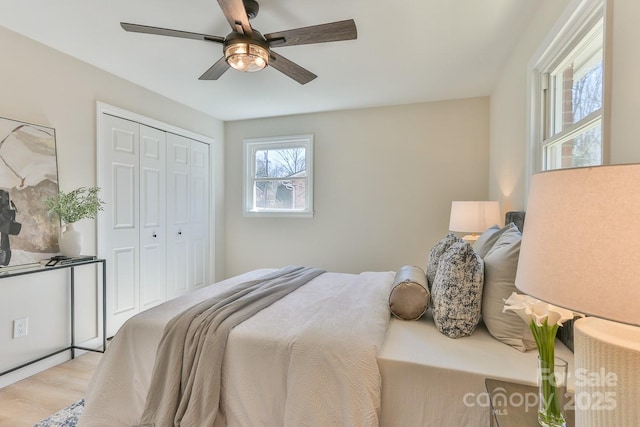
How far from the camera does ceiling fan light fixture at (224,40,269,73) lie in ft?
6.12

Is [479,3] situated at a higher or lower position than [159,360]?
higher

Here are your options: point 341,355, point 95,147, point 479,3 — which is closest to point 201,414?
point 341,355

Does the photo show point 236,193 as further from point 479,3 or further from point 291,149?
point 479,3

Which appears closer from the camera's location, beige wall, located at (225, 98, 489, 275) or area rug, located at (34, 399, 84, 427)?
area rug, located at (34, 399, 84, 427)

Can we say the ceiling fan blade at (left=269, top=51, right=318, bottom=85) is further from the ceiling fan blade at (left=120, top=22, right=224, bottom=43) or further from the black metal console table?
the black metal console table

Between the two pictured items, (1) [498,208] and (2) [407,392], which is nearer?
(2) [407,392]

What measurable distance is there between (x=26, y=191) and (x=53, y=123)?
0.60 meters

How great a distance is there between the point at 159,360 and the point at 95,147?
225cm

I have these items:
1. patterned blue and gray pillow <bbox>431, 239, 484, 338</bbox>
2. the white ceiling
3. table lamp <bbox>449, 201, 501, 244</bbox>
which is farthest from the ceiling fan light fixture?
table lamp <bbox>449, 201, 501, 244</bbox>

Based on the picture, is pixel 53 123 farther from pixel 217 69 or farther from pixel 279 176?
pixel 279 176

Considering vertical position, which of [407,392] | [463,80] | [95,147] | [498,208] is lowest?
[407,392]

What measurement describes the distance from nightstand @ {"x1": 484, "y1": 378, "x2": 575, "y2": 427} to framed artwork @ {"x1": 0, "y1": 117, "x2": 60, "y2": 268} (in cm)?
303

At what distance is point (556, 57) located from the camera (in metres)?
1.83

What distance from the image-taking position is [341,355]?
4.58 ft
